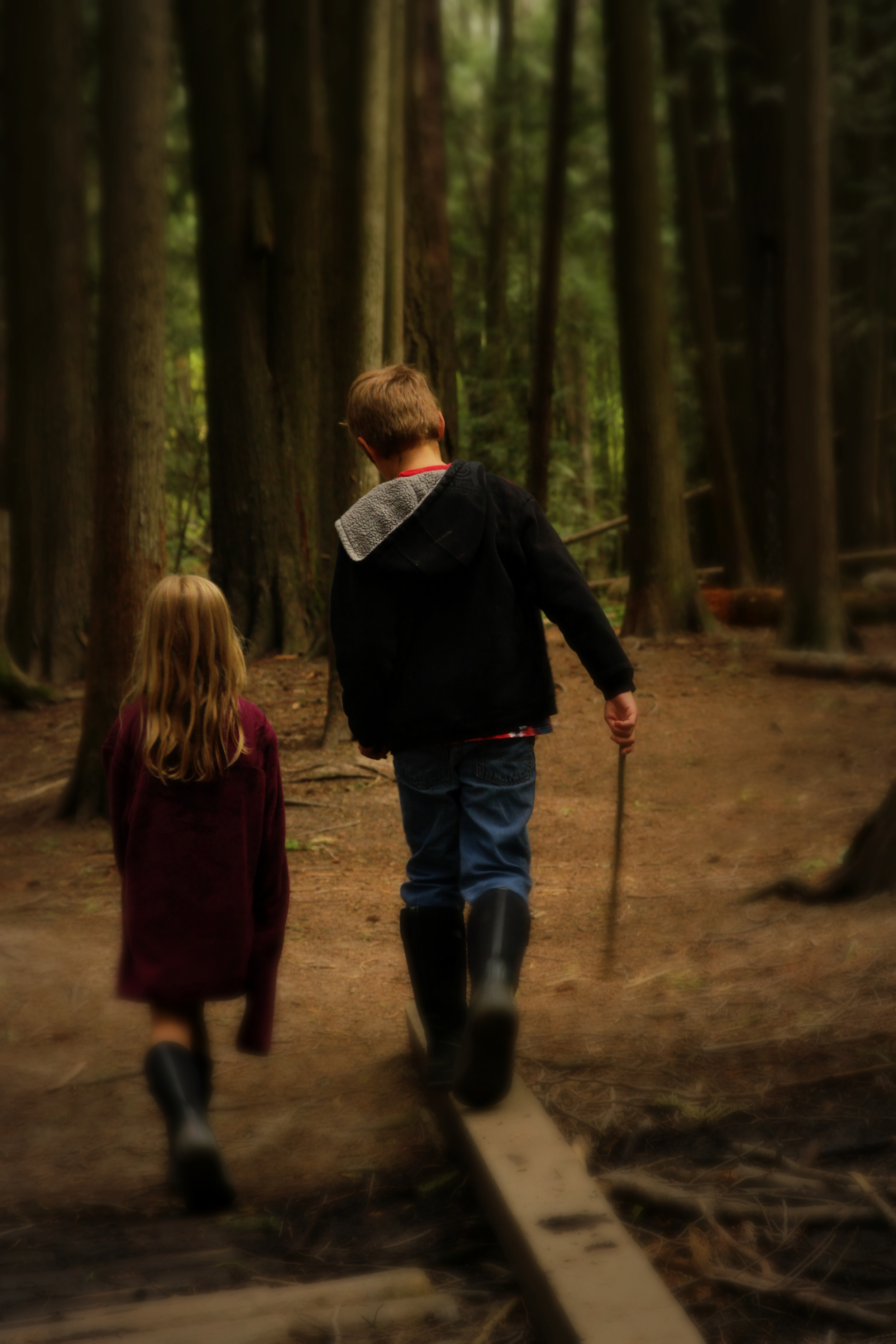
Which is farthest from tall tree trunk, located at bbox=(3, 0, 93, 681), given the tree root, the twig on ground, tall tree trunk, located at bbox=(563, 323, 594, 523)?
the twig on ground

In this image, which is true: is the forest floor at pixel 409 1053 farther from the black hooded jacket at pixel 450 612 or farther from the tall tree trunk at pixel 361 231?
the tall tree trunk at pixel 361 231

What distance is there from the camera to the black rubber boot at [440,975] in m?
3.33

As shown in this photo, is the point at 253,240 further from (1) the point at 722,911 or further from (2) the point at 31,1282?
(2) the point at 31,1282

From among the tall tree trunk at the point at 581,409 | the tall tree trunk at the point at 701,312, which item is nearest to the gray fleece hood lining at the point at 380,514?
the tall tree trunk at the point at 701,312

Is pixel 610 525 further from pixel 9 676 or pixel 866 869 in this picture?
pixel 866 869

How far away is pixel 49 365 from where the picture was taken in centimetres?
1255

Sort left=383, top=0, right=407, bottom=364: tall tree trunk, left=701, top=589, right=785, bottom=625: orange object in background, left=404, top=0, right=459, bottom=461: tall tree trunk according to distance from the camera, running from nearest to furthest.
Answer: left=383, top=0, right=407, bottom=364: tall tree trunk < left=404, top=0, right=459, bottom=461: tall tree trunk < left=701, top=589, right=785, bottom=625: orange object in background

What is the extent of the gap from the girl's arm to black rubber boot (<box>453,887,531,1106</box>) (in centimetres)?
55

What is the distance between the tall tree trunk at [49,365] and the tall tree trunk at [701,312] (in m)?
6.57

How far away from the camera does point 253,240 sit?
452 inches

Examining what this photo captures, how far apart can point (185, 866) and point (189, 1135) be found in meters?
0.66

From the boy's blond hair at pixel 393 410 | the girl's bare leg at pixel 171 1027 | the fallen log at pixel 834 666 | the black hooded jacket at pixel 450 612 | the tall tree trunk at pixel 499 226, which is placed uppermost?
the tall tree trunk at pixel 499 226

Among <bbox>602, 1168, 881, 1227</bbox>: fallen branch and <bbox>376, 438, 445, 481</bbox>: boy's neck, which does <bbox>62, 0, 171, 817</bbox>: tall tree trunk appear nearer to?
<bbox>376, 438, 445, 481</bbox>: boy's neck

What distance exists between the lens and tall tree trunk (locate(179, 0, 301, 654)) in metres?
11.5
